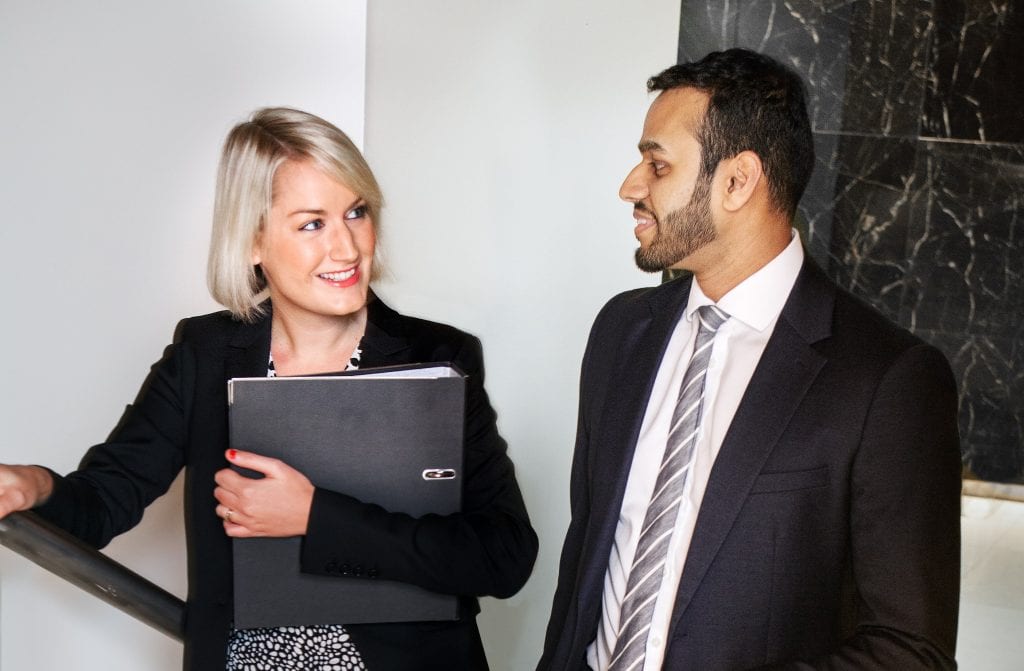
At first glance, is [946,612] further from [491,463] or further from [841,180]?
[841,180]

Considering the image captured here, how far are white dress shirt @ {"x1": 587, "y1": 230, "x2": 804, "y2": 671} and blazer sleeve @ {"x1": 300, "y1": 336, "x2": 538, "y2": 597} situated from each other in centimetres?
19

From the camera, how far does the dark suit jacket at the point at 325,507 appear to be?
186 cm

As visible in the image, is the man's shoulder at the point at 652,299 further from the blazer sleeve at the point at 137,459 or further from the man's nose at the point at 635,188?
the blazer sleeve at the point at 137,459

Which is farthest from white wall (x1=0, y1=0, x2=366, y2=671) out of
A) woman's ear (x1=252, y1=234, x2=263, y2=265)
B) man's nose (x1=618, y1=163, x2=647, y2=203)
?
man's nose (x1=618, y1=163, x2=647, y2=203)

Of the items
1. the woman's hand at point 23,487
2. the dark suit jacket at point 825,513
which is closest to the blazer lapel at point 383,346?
the dark suit jacket at point 825,513

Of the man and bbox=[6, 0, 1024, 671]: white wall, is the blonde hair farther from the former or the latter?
bbox=[6, 0, 1024, 671]: white wall

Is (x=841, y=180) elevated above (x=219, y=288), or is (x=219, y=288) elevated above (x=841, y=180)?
(x=841, y=180)

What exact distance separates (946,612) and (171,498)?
223 cm

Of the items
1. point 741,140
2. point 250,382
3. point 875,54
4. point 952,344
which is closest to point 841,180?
point 875,54

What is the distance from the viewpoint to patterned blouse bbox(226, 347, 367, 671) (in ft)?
6.36

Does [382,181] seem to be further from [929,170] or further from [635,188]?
[635,188]

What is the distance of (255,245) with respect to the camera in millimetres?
2141

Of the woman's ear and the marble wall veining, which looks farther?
the marble wall veining

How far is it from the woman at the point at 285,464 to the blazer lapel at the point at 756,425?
1.29 ft
